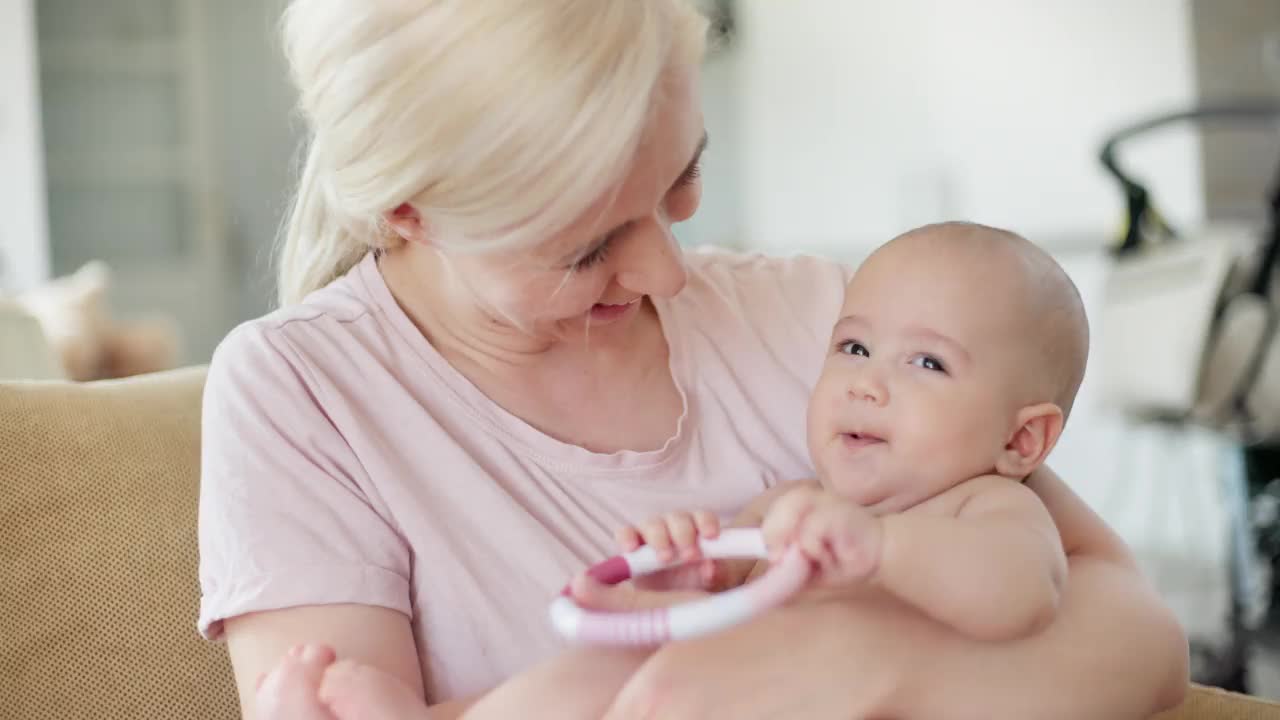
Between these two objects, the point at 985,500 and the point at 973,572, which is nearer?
the point at 973,572

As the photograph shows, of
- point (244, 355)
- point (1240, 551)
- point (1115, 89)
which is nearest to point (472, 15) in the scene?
point (244, 355)

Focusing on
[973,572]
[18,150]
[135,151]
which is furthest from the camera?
[135,151]

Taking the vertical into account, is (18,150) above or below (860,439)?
below

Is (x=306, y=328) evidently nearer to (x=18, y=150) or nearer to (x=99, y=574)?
(x=99, y=574)

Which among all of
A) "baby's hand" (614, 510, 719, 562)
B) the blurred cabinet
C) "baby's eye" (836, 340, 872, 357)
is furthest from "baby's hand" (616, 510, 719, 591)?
the blurred cabinet

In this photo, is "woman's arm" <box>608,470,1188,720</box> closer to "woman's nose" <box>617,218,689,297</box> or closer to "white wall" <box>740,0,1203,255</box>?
"woman's nose" <box>617,218,689,297</box>

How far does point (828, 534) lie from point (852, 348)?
383mm

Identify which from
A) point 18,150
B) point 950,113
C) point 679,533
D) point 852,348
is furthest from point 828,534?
point 18,150

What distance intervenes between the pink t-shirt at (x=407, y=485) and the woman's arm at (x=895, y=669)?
0.77ft

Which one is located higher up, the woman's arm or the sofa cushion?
the woman's arm

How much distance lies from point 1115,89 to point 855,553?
12.0 feet

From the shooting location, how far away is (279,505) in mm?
986

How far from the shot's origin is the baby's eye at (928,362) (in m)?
1.09

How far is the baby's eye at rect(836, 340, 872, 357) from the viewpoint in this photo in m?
1.13
